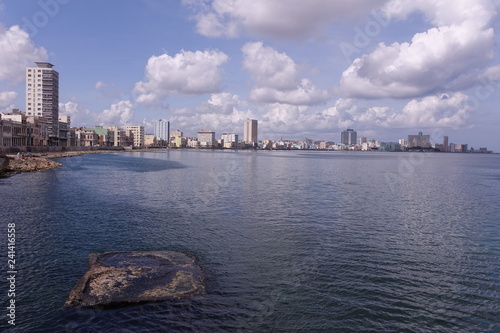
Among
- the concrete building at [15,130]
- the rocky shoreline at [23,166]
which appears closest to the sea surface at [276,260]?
the rocky shoreline at [23,166]

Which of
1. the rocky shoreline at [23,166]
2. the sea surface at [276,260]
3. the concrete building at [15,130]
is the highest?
the concrete building at [15,130]

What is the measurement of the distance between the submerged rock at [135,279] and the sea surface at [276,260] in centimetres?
61

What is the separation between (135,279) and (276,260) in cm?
911

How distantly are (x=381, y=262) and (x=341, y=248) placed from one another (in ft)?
11.0

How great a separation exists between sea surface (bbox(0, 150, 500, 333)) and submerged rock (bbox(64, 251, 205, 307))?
0.61 metres

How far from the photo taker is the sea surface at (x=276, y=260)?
49.8ft

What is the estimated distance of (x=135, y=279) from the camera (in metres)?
17.9

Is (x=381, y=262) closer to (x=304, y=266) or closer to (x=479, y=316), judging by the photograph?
(x=304, y=266)

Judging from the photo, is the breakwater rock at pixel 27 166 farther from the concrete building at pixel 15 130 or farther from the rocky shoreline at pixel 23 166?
the concrete building at pixel 15 130

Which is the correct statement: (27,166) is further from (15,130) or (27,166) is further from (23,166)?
(15,130)

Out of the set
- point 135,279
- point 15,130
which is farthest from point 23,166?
point 135,279

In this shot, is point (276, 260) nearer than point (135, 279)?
No

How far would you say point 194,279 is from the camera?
60.4 ft

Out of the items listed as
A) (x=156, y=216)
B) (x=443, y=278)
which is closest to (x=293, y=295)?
(x=443, y=278)
